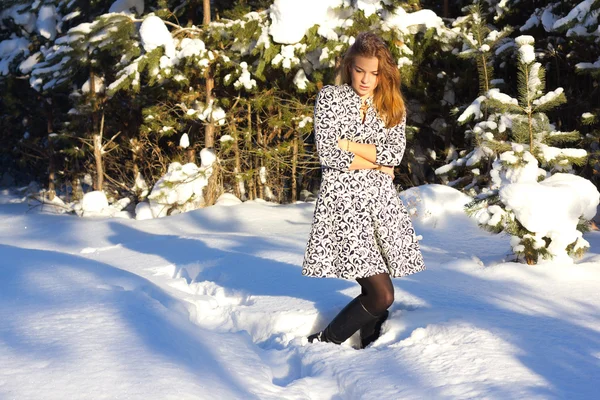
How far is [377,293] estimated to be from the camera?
2900 millimetres

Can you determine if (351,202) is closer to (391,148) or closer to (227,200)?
(391,148)

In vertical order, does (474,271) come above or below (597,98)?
below

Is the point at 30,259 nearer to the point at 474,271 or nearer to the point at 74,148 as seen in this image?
the point at 474,271

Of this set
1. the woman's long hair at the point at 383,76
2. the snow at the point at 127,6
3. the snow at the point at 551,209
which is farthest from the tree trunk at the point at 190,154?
the woman's long hair at the point at 383,76

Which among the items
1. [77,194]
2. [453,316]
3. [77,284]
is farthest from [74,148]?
[453,316]

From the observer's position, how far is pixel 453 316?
3193 mm

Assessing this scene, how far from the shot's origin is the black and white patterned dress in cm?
280

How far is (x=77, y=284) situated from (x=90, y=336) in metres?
0.90

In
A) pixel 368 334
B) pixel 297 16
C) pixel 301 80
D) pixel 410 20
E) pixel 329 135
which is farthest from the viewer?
pixel 301 80

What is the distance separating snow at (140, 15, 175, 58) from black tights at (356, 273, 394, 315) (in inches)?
278

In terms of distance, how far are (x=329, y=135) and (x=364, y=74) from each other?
1.04 feet

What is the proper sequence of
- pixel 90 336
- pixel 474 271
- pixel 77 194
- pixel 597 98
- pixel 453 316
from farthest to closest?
pixel 77 194
pixel 597 98
pixel 474 271
pixel 453 316
pixel 90 336

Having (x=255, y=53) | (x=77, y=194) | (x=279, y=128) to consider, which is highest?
(x=255, y=53)

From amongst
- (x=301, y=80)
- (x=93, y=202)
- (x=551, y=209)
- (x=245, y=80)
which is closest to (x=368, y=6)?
(x=301, y=80)
